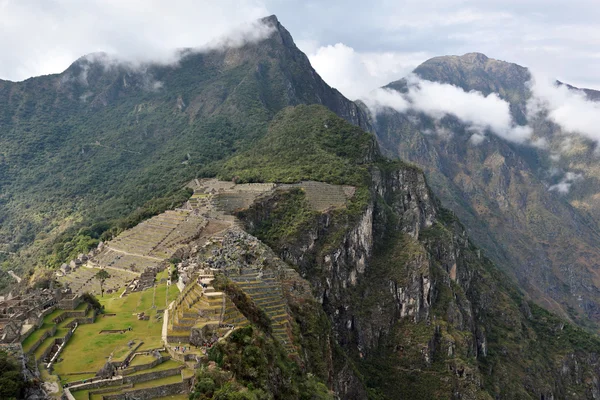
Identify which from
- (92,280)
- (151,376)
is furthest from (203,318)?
(92,280)

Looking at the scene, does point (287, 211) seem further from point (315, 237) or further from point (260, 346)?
point (260, 346)

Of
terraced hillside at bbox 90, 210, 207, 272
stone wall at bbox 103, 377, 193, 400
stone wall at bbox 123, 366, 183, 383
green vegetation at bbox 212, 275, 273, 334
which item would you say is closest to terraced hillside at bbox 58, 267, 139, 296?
terraced hillside at bbox 90, 210, 207, 272

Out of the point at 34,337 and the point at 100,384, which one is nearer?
the point at 100,384

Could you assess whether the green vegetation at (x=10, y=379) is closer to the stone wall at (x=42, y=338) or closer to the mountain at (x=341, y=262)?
the stone wall at (x=42, y=338)

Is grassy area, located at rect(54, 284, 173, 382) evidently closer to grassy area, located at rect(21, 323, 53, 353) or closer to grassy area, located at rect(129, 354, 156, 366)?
grassy area, located at rect(129, 354, 156, 366)

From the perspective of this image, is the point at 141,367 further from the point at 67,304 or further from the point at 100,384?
the point at 67,304

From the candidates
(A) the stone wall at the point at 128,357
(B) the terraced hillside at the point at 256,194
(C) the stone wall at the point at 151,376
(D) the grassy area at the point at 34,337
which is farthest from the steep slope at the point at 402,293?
(D) the grassy area at the point at 34,337

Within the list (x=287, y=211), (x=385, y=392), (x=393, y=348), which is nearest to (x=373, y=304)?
(x=393, y=348)
